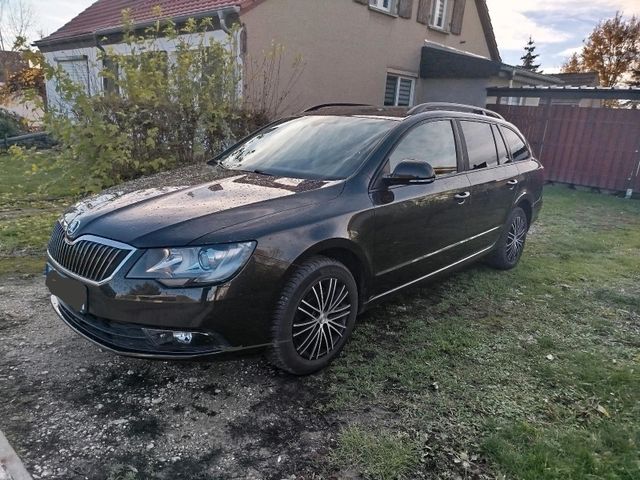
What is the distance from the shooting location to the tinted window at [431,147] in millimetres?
3375

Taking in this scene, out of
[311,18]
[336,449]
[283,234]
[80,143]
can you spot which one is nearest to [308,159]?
[283,234]

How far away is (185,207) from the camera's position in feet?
8.65

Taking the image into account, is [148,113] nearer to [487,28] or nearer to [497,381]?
[497,381]

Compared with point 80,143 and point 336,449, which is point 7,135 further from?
point 336,449

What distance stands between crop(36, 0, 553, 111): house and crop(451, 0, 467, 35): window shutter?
0.10 feet

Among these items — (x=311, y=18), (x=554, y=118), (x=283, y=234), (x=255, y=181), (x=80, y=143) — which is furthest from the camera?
(x=554, y=118)

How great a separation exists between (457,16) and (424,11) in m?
2.16

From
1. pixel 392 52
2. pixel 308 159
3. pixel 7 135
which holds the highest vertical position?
pixel 392 52

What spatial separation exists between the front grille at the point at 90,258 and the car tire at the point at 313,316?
35.1 inches

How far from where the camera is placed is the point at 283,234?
2545mm

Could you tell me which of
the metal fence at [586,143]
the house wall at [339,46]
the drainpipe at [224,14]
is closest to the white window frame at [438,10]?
the house wall at [339,46]

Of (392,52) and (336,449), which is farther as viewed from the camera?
(392,52)

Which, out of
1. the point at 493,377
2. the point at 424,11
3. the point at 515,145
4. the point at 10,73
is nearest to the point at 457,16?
the point at 424,11

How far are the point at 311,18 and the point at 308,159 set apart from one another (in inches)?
330
